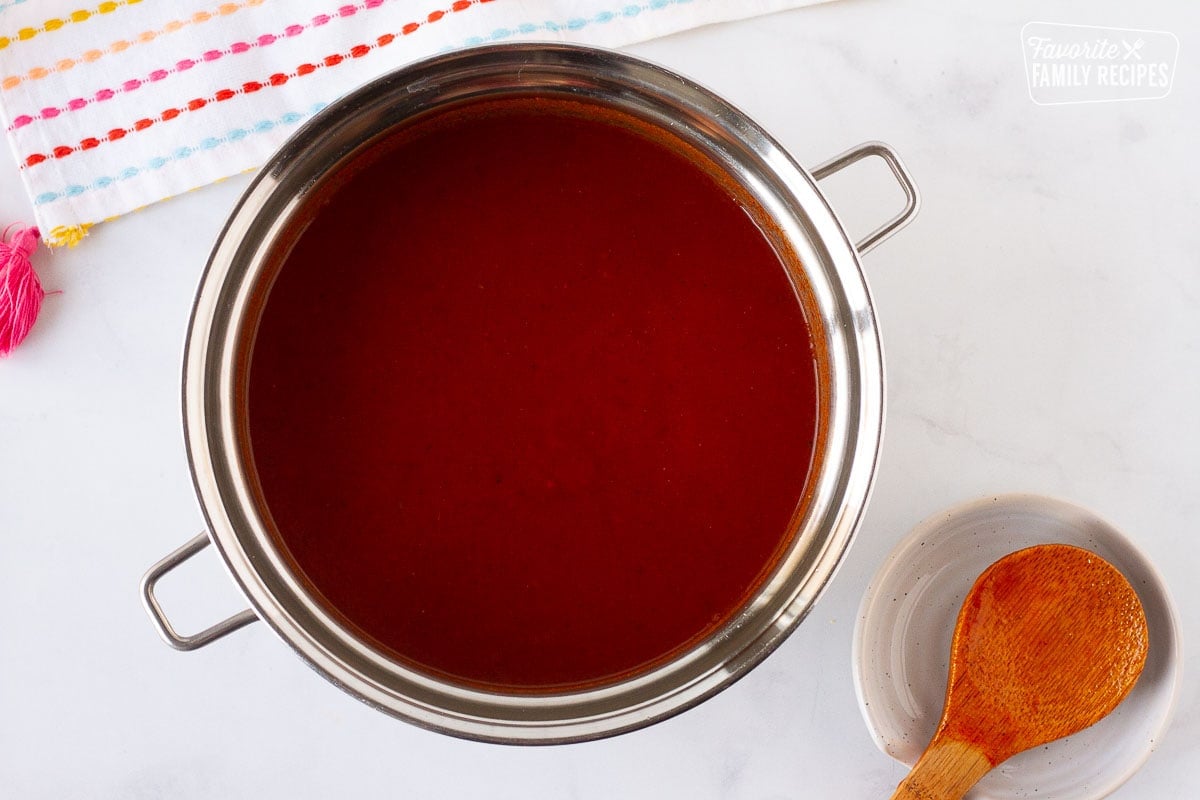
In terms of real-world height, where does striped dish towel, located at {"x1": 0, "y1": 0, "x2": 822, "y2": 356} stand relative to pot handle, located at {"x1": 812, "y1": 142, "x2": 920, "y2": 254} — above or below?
above

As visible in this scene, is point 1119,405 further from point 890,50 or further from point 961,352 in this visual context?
point 890,50

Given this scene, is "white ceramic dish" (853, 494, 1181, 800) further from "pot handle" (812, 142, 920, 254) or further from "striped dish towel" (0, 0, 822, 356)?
"striped dish towel" (0, 0, 822, 356)

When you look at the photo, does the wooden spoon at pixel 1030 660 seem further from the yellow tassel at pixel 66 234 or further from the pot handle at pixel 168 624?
the yellow tassel at pixel 66 234

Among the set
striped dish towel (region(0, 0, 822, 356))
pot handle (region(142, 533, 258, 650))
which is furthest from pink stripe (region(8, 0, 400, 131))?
pot handle (region(142, 533, 258, 650))

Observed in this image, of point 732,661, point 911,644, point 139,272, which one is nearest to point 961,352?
point 911,644

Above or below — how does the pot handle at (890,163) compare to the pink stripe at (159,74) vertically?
below

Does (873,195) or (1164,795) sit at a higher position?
(873,195)

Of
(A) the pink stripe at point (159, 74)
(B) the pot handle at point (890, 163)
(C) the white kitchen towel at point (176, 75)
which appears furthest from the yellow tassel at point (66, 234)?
(B) the pot handle at point (890, 163)
